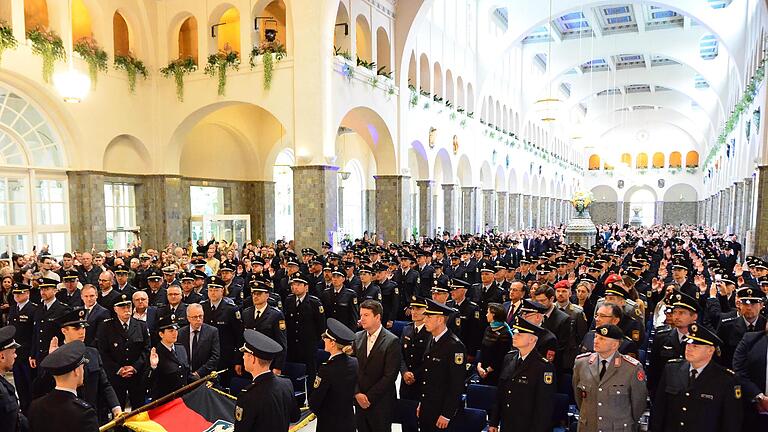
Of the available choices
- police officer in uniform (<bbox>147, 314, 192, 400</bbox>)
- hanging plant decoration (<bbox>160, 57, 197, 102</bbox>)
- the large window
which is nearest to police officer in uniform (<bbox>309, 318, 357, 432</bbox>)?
police officer in uniform (<bbox>147, 314, 192, 400</bbox>)

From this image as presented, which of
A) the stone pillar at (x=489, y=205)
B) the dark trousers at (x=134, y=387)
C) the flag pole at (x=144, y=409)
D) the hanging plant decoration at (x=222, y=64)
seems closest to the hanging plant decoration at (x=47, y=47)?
the hanging plant decoration at (x=222, y=64)

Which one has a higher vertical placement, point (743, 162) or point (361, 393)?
point (743, 162)

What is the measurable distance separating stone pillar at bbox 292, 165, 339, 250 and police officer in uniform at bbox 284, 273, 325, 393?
8.10 m

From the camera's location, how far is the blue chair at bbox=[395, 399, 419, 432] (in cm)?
493

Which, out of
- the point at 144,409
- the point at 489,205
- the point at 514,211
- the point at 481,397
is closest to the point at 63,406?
the point at 144,409

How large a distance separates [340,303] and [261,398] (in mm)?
4253

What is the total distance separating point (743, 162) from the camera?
21.8m

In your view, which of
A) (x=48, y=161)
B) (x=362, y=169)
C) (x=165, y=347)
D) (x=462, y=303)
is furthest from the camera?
(x=362, y=169)

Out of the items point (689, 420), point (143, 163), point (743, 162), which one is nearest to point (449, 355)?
point (689, 420)

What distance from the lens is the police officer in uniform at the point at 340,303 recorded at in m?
7.86

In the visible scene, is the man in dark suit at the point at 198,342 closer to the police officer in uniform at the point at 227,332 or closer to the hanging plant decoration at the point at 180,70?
the police officer in uniform at the point at 227,332

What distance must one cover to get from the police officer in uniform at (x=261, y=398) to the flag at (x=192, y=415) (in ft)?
3.25

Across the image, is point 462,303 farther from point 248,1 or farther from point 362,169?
point 362,169

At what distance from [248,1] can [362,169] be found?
1210 centimetres
